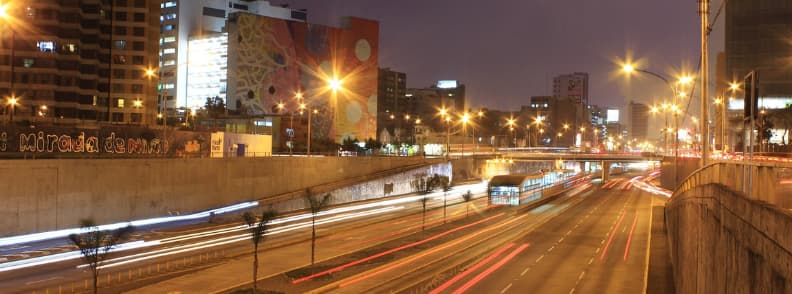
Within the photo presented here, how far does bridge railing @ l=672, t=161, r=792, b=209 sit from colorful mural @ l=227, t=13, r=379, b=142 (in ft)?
339

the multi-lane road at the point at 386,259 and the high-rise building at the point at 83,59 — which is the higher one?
the high-rise building at the point at 83,59

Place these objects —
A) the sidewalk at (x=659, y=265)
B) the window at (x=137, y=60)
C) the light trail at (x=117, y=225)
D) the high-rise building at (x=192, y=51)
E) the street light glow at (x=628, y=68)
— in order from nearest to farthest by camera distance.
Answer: the sidewalk at (x=659, y=265), the street light glow at (x=628, y=68), the light trail at (x=117, y=225), the window at (x=137, y=60), the high-rise building at (x=192, y=51)

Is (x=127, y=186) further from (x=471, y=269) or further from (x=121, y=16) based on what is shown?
(x=121, y=16)

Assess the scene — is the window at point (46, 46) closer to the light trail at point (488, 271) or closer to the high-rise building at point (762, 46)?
the light trail at point (488, 271)

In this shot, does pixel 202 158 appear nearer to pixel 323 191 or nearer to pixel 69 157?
pixel 69 157

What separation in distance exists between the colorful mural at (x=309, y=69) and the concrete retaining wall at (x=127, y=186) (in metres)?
59.8

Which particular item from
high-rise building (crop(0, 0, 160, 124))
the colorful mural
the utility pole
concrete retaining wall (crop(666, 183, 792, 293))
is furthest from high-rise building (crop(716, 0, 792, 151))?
concrete retaining wall (crop(666, 183, 792, 293))

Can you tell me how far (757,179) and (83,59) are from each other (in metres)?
93.9

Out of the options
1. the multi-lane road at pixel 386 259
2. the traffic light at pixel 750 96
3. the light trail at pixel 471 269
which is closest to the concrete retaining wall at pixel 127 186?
the multi-lane road at pixel 386 259

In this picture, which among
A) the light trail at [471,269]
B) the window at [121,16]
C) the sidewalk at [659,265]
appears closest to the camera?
the sidewalk at [659,265]

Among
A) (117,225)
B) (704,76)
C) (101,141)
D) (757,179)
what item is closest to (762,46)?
(704,76)

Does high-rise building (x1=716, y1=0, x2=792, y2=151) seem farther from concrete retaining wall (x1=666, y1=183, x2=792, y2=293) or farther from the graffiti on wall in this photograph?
concrete retaining wall (x1=666, y1=183, x2=792, y2=293)

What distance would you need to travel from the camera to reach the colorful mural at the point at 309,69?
12444 cm

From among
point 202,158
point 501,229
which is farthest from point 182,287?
point 501,229
